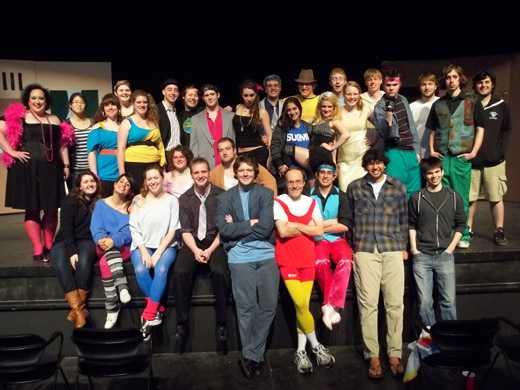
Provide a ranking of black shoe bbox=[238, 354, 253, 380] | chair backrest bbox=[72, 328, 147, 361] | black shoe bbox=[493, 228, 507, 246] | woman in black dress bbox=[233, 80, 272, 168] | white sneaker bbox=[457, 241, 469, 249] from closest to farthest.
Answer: chair backrest bbox=[72, 328, 147, 361] → black shoe bbox=[238, 354, 253, 380] → white sneaker bbox=[457, 241, 469, 249] → black shoe bbox=[493, 228, 507, 246] → woman in black dress bbox=[233, 80, 272, 168]

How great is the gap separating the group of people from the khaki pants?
10 millimetres

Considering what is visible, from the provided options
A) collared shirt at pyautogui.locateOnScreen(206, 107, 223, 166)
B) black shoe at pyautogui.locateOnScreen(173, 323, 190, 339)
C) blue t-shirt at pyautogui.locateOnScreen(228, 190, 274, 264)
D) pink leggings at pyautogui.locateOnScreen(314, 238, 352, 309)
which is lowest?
black shoe at pyautogui.locateOnScreen(173, 323, 190, 339)

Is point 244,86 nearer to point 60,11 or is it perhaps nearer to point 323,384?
point 323,384

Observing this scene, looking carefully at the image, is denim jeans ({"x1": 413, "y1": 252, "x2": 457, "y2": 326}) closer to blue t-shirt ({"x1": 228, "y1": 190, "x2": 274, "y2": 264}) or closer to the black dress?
blue t-shirt ({"x1": 228, "y1": 190, "x2": 274, "y2": 264})

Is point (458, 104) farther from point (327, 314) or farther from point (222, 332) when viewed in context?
point (222, 332)

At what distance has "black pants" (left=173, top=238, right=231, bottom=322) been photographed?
13.3 ft

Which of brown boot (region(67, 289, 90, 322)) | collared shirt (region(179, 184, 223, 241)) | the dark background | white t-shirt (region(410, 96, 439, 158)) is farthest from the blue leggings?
the dark background

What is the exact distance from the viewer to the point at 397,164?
185 inches

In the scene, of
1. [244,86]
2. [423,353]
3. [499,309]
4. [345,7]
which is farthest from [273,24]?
[423,353]

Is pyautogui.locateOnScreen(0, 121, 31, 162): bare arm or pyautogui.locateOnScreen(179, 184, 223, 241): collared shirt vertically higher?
pyautogui.locateOnScreen(0, 121, 31, 162): bare arm

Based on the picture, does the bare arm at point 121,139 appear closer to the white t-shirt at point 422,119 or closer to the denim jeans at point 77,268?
the denim jeans at point 77,268

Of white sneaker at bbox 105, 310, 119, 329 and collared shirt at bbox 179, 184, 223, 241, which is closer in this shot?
white sneaker at bbox 105, 310, 119, 329

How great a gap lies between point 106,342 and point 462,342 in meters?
2.10

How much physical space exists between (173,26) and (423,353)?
504 centimetres
